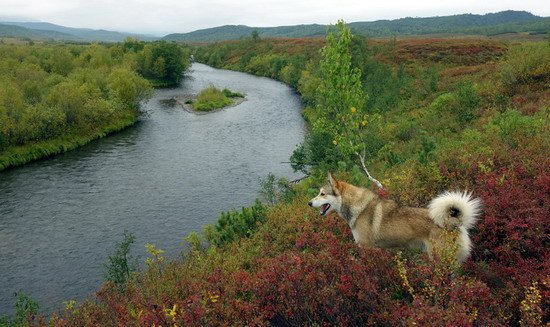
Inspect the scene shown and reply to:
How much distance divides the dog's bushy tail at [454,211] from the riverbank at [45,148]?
4392 cm

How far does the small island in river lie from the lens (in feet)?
230

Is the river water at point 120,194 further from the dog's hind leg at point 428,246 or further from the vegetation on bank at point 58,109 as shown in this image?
the dog's hind leg at point 428,246

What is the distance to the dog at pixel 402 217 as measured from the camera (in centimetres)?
816

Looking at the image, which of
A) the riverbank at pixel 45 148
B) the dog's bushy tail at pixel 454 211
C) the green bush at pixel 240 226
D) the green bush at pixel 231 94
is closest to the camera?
the dog's bushy tail at pixel 454 211

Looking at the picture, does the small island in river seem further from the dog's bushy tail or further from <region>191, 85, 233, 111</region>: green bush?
the dog's bushy tail

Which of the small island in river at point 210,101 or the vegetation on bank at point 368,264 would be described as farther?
the small island in river at point 210,101

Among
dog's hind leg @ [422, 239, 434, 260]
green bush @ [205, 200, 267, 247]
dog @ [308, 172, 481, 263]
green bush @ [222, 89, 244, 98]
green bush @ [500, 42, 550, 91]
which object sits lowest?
green bush @ [222, 89, 244, 98]

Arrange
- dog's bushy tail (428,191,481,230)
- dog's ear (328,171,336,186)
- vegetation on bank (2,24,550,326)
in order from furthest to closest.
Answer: dog's ear (328,171,336,186) → dog's bushy tail (428,191,481,230) → vegetation on bank (2,24,550,326)

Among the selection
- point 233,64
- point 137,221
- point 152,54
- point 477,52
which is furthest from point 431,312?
point 233,64

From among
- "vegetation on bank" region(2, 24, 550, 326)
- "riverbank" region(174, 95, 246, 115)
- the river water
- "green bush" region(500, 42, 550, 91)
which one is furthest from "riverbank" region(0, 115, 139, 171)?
"green bush" region(500, 42, 550, 91)

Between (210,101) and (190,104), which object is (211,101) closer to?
(210,101)

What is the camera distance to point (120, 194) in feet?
110

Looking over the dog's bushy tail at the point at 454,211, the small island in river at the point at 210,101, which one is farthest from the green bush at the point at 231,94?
the dog's bushy tail at the point at 454,211

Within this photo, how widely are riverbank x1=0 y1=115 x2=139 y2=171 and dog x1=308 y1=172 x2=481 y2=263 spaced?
136 ft
